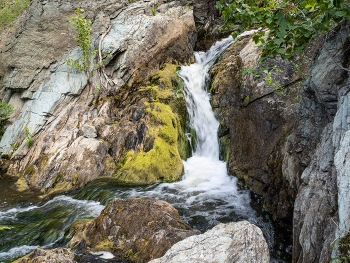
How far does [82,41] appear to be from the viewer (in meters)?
12.5

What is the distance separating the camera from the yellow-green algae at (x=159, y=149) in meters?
9.38

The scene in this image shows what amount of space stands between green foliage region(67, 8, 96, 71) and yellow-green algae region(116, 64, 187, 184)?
12.1 feet

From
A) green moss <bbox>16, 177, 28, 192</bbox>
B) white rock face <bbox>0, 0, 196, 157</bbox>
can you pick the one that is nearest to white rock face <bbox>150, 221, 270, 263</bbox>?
green moss <bbox>16, 177, 28, 192</bbox>

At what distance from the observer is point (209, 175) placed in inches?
365

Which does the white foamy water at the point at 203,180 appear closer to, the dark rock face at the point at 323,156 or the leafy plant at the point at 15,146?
the dark rock face at the point at 323,156

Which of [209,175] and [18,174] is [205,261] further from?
[18,174]

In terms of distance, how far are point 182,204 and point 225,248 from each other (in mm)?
4654

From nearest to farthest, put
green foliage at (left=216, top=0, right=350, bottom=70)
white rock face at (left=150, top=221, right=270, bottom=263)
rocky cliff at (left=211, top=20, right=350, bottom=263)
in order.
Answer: white rock face at (left=150, top=221, right=270, bottom=263) → green foliage at (left=216, top=0, right=350, bottom=70) → rocky cliff at (left=211, top=20, right=350, bottom=263)

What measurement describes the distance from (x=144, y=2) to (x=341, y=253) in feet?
55.3

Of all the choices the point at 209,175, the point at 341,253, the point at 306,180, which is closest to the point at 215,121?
the point at 209,175

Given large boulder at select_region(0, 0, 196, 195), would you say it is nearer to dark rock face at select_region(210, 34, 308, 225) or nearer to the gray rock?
the gray rock

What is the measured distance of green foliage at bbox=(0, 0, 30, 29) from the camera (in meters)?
16.1

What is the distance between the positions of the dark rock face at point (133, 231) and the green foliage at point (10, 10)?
Result: 54.6 feet

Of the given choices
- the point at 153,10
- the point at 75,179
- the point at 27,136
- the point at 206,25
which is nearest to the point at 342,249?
the point at 75,179
